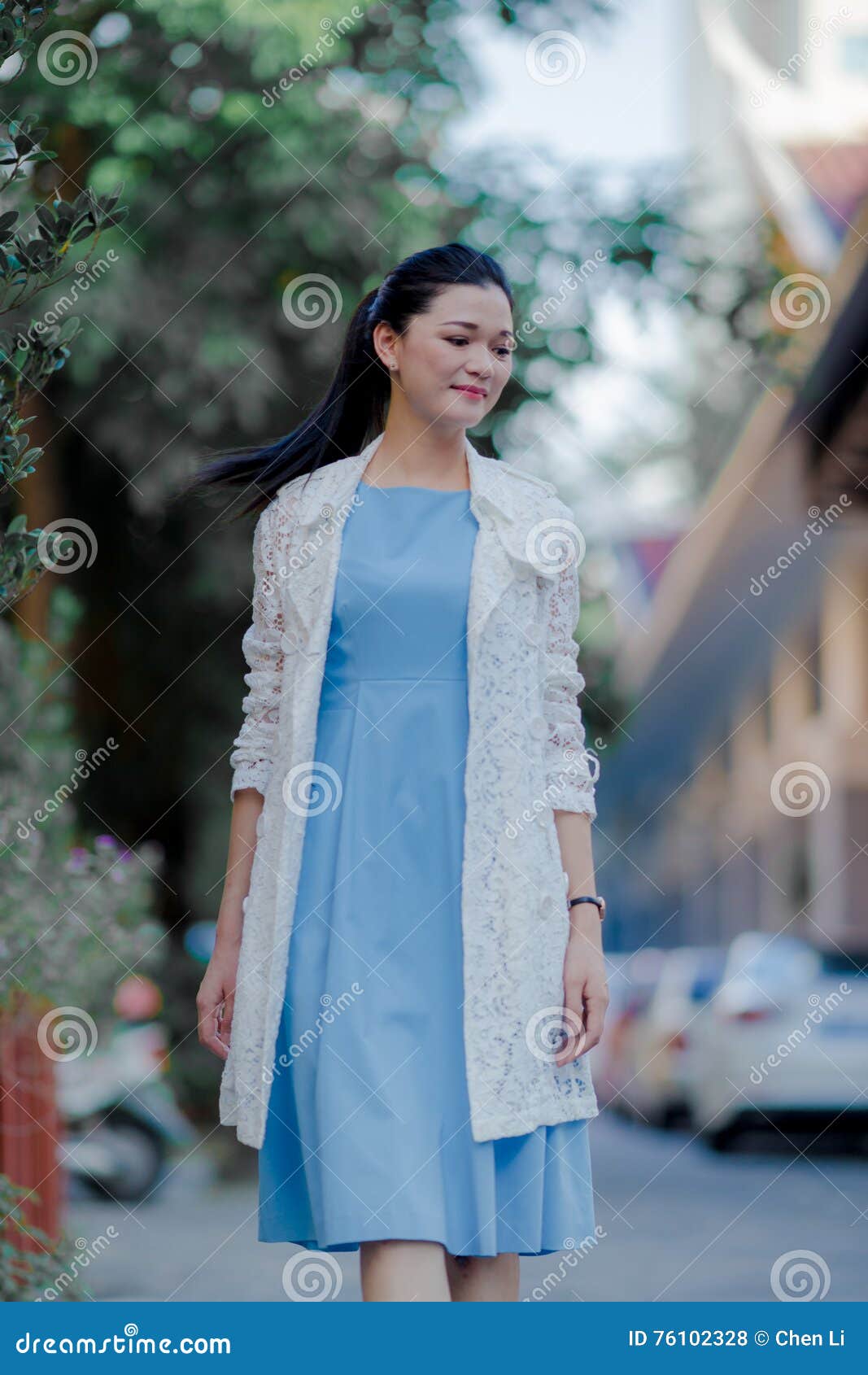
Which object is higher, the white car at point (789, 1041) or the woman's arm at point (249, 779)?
the woman's arm at point (249, 779)

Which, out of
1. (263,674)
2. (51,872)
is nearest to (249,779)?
(263,674)

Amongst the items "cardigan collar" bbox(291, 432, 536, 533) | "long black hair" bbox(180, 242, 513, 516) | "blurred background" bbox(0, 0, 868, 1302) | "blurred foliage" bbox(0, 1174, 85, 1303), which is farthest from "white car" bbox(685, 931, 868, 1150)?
"cardigan collar" bbox(291, 432, 536, 533)

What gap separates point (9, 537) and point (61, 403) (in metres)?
5.44

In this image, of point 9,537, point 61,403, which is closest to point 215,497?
point 9,537

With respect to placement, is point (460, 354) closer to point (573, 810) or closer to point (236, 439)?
point (573, 810)

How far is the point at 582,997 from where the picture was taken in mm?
3148

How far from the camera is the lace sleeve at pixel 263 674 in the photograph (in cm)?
329

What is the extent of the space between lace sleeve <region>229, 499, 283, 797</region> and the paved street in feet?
7.58

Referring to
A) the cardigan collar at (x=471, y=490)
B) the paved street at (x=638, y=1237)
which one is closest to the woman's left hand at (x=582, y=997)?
the cardigan collar at (x=471, y=490)

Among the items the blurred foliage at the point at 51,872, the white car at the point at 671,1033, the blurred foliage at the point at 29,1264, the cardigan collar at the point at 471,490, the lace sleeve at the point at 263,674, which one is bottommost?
the white car at the point at 671,1033

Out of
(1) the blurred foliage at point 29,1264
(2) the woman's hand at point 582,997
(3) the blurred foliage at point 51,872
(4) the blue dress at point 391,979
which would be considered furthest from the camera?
(3) the blurred foliage at point 51,872

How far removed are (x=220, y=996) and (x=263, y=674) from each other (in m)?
0.55

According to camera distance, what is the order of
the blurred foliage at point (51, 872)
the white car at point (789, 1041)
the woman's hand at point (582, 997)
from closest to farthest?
1. the woman's hand at point (582, 997)
2. the blurred foliage at point (51, 872)
3. the white car at point (789, 1041)

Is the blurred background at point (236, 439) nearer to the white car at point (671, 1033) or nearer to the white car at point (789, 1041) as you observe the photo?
the white car at point (789, 1041)
